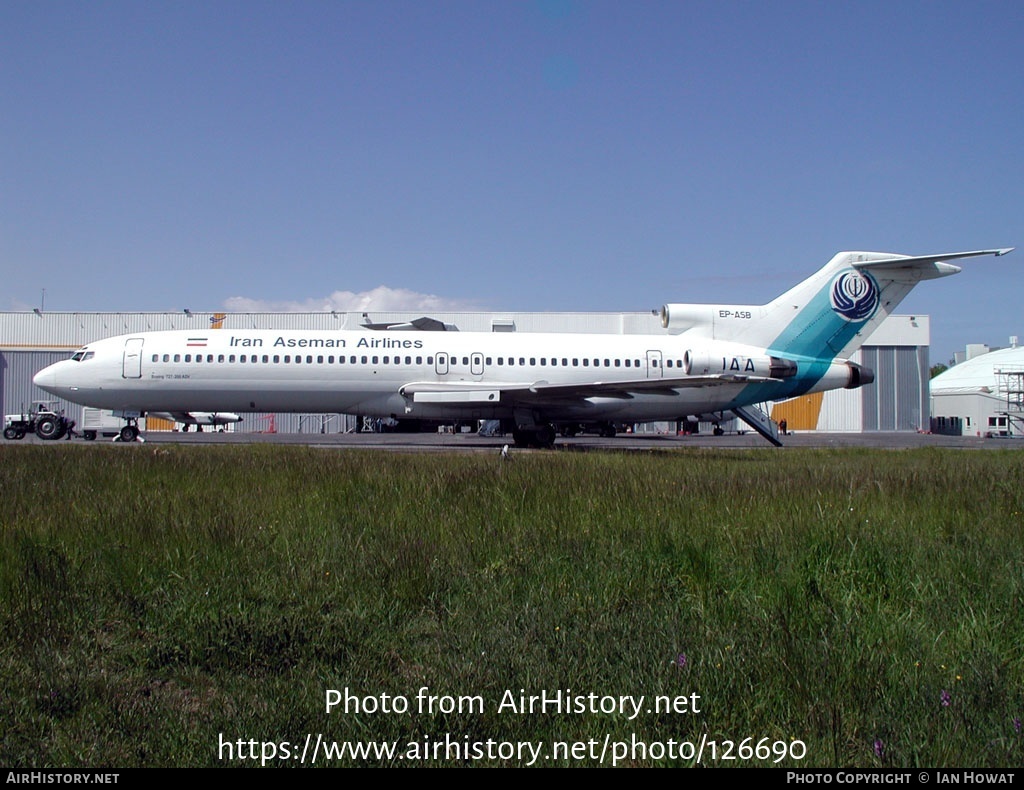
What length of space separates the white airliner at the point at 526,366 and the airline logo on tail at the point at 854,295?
3cm

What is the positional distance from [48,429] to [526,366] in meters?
18.5

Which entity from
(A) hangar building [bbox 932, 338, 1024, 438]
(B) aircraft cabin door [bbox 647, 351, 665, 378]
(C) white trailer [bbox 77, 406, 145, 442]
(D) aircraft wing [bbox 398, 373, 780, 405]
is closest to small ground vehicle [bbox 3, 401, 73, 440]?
(C) white trailer [bbox 77, 406, 145, 442]

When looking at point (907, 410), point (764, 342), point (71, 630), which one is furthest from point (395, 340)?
point (907, 410)

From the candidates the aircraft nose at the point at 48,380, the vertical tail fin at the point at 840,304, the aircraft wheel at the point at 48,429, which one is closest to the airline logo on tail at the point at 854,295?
the vertical tail fin at the point at 840,304

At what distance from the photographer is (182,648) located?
4188 millimetres

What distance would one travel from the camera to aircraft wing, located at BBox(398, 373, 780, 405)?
21625 mm

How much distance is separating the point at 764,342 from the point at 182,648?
23.2 meters

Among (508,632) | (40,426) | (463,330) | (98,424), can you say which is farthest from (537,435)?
(463,330)

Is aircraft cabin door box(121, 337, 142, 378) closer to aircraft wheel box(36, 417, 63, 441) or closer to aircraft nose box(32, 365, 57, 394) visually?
aircraft nose box(32, 365, 57, 394)

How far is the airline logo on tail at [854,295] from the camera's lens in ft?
77.2

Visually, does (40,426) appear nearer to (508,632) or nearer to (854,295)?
(854,295)

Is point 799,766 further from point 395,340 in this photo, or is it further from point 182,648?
point 395,340

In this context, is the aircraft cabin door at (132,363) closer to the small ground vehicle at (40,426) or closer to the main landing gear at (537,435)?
the small ground vehicle at (40,426)

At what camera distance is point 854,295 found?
77.8 ft
